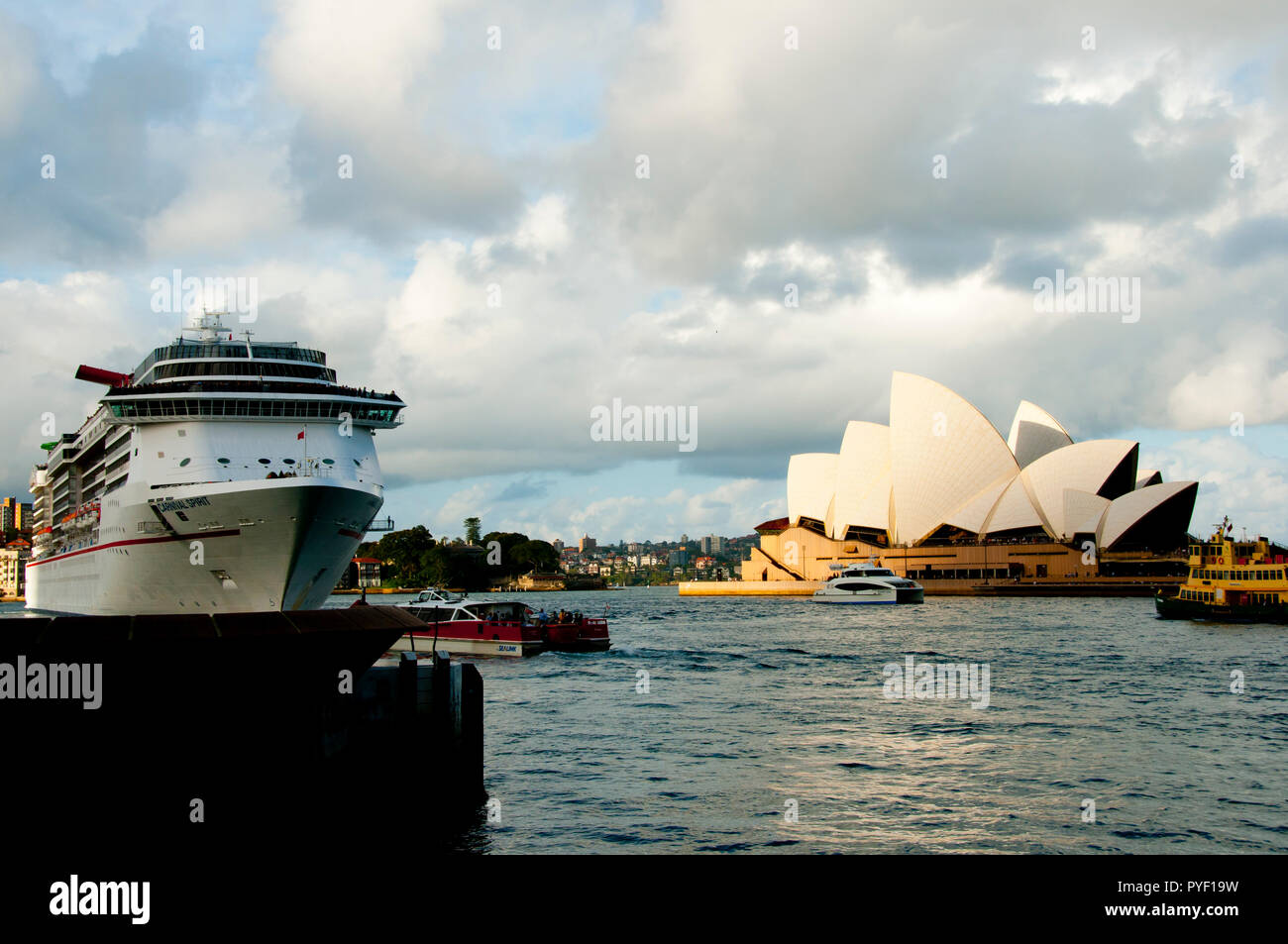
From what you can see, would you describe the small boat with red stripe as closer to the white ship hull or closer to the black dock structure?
the white ship hull

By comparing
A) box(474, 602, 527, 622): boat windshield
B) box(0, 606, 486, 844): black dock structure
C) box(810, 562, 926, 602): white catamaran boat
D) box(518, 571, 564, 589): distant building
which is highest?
box(0, 606, 486, 844): black dock structure

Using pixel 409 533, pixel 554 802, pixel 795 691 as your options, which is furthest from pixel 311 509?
pixel 409 533

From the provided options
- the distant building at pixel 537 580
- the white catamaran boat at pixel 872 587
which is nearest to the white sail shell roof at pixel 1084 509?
the white catamaran boat at pixel 872 587

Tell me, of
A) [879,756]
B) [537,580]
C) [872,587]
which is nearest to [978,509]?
[872,587]

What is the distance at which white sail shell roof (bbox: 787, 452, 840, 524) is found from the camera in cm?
10506

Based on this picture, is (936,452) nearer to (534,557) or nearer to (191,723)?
(191,723)

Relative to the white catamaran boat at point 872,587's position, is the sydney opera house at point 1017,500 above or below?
above

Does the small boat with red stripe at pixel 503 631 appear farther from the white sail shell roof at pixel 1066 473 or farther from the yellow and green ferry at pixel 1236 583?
the white sail shell roof at pixel 1066 473

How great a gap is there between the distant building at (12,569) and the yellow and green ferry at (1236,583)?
12753cm

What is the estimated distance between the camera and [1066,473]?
85.5 metres

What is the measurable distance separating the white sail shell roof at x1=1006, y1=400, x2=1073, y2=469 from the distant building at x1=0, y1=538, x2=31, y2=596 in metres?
116

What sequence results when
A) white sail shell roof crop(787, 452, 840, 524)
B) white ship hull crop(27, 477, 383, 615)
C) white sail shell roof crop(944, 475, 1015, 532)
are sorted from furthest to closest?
white sail shell roof crop(787, 452, 840, 524)
white sail shell roof crop(944, 475, 1015, 532)
white ship hull crop(27, 477, 383, 615)

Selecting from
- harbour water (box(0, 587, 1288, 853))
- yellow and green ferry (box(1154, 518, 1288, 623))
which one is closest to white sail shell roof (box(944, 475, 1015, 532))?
yellow and green ferry (box(1154, 518, 1288, 623))

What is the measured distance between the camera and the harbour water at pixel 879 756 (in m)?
11.4
